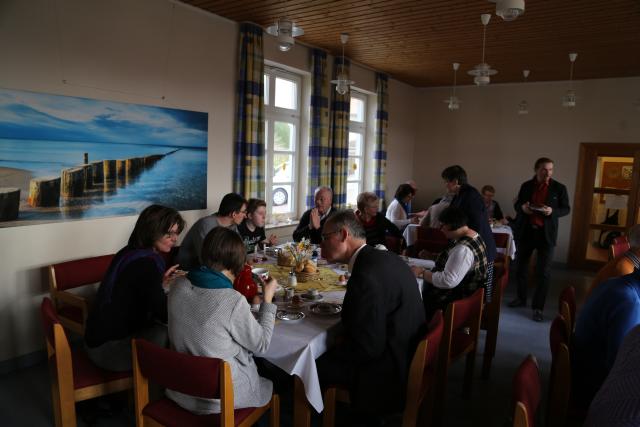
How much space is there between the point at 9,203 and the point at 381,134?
4.94 metres

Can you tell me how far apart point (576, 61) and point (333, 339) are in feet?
17.0

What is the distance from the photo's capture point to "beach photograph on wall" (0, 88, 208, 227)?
294 centimetres

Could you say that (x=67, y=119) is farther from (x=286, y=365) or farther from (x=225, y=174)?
(x=286, y=365)

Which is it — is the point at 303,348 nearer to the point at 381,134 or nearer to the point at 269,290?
the point at 269,290

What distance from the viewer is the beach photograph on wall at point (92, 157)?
2938 millimetres

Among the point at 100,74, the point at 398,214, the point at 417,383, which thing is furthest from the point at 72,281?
the point at 398,214

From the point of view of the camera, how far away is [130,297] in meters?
2.08

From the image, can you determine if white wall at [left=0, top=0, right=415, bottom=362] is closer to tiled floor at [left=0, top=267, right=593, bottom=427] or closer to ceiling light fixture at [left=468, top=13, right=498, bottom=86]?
tiled floor at [left=0, top=267, right=593, bottom=427]

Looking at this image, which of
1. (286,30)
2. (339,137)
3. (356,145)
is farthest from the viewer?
(356,145)

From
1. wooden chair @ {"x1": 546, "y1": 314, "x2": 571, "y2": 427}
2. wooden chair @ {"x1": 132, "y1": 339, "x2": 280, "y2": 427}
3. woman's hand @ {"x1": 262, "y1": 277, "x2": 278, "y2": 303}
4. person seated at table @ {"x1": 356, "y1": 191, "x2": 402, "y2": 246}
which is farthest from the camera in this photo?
person seated at table @ {"x1": 356, "y1": 191, "x2": 402, "y2": 246}

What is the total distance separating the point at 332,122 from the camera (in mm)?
5703

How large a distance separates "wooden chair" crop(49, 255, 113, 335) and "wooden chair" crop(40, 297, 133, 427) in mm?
630

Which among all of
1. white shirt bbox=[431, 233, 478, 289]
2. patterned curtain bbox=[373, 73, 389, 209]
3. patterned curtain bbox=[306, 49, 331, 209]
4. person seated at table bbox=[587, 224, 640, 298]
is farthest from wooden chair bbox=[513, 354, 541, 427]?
patterned curtain bbox=[373, 73, 389, 209]

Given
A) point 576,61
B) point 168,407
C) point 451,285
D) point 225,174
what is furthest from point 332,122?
point 168,407
